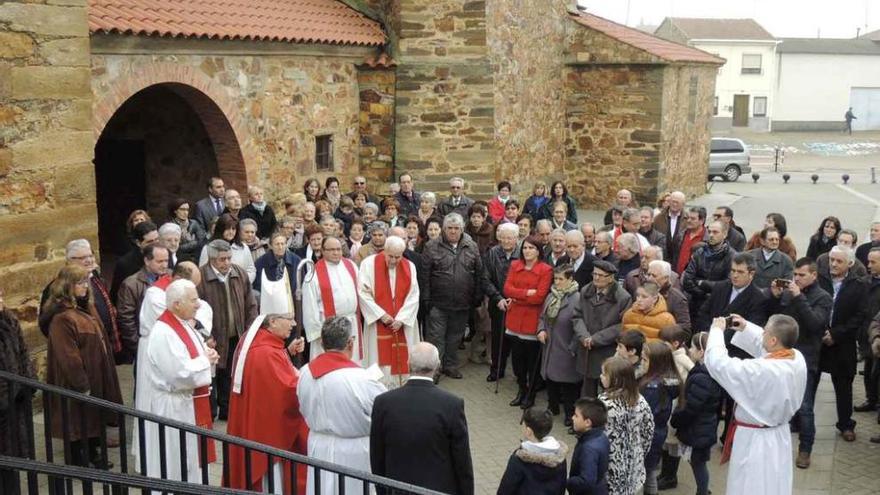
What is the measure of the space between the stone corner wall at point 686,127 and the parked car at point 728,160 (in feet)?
19.3

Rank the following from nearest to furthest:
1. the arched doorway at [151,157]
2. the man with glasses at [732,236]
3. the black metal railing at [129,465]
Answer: the black metal railing at [129,465] → the man with glasses at [732,236] → the arched doorway at [151,157]

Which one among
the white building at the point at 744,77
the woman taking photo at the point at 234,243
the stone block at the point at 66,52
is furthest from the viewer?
the white building at the point at 744,77

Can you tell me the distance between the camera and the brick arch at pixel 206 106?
10414 millimetres

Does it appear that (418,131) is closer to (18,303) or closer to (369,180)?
(369,180)

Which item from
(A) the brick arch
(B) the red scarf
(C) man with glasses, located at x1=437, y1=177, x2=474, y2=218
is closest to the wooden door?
(C) man with glasses, located at x1=437, y1=177, x2=474, y2=218

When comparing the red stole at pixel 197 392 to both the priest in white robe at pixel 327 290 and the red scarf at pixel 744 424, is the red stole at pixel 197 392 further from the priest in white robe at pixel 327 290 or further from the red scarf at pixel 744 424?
the red scarf at pixel 744 424

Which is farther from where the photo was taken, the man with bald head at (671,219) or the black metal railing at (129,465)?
the man with bald head at (671,219)

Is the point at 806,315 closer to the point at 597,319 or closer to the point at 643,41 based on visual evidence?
the point at 597,319

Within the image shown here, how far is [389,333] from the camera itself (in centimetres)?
870

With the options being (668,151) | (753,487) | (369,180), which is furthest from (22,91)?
(668,151)

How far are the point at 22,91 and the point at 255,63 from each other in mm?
5305

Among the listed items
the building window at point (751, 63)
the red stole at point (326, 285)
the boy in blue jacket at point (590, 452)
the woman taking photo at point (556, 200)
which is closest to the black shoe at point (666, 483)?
the boy in blue jacket at point (590, 452)

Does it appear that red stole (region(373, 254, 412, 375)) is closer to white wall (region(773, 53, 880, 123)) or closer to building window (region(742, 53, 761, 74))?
white wall (region(773, 53, 880, 123))

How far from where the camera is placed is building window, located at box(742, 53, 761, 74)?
190 feet
